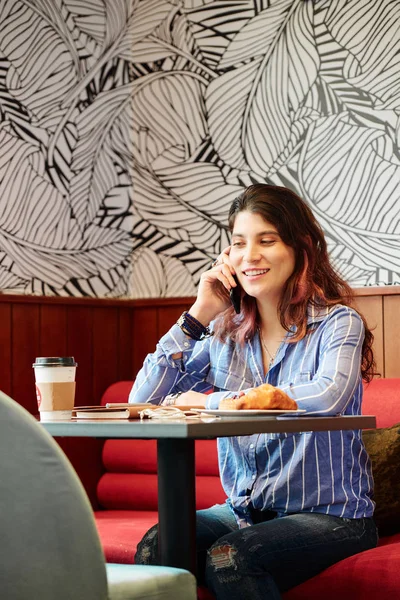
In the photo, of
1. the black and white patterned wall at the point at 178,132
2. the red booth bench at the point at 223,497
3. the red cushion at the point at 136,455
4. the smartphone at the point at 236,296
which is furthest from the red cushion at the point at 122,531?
the black and white patterned wall at the point at 178,132

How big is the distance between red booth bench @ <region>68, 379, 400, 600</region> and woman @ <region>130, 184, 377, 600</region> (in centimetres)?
5

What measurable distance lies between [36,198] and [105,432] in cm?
254

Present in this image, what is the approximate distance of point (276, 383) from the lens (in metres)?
2.26

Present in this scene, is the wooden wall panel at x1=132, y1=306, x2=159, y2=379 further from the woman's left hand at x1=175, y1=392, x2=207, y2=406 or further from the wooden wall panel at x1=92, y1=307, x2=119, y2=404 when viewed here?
the woman's left hand at x1=175, y1=392, x2=207, y2=406

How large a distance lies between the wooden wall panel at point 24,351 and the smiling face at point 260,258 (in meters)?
1.63

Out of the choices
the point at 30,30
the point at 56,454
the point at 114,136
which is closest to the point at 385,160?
the point at 114,136

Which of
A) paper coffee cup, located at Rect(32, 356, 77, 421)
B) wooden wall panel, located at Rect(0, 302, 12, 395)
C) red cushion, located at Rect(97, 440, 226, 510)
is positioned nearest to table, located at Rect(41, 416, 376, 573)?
paper coffee cup, located at Rect(32, 356, 77, 421)

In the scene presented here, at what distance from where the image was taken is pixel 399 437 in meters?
2.66

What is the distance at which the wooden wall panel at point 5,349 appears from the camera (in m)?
3.65

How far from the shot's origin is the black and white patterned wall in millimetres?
3570

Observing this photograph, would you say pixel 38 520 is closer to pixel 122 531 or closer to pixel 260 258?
pixel 260 258

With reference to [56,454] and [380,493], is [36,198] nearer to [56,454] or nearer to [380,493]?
[380,493]

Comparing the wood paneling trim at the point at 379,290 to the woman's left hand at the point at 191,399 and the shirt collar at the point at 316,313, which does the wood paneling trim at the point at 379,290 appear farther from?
the woman's left hand at the point at 191,399

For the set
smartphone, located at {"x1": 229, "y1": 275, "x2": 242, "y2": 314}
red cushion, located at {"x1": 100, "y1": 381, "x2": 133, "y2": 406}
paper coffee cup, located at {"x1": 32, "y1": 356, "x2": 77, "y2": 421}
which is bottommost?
red cushion, located at {"x1": 100, "y1": 381, "x2": 133, "y2": 406}
